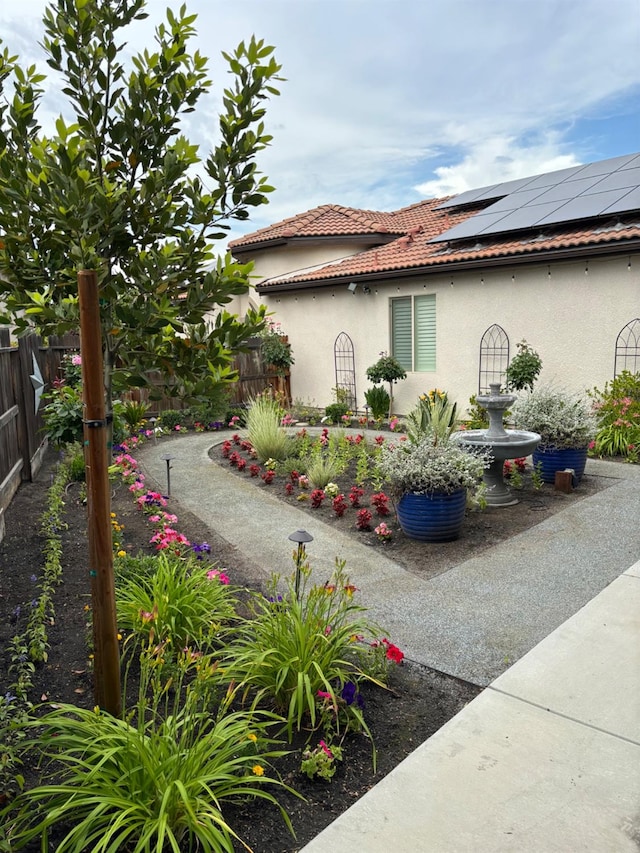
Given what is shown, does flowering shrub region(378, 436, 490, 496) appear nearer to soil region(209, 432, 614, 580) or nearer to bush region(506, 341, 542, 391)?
soil region(209, 432, 614, 580)

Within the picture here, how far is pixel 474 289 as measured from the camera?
11.6 meters

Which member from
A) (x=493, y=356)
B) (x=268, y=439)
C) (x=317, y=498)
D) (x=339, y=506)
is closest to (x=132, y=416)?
(x=268, y=439)

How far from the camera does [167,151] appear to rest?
254 centimetres

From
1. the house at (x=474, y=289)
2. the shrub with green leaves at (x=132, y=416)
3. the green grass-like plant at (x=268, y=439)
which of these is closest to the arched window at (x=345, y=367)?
the house at (x=474, y=289)

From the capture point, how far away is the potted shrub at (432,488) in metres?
5.51

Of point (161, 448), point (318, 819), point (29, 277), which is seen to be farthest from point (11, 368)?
point (318, 819)

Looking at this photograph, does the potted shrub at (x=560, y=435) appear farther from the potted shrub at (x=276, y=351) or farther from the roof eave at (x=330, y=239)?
the roof eave at (x=330, y=239)

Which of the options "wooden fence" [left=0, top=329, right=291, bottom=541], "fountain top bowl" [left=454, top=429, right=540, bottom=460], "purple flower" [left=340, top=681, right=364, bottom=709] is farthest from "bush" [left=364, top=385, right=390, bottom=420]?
"purple flower" [left=340, top=681, right=364, bottom=709]

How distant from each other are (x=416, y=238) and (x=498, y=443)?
9.51 metres

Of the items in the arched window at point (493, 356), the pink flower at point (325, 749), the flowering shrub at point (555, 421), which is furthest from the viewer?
the arched window at point (493, 356)

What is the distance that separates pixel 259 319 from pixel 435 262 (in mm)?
9832

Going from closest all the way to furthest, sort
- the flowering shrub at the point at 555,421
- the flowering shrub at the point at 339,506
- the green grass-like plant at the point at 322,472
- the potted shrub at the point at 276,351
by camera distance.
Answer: the flowering shrub at the point at 339,506
the flowering shrub at the point at 555,421
the green grass-like plant at the point at 322,472
the potted shrub at the point at 276,351

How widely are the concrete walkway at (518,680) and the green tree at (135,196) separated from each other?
6.16 feet

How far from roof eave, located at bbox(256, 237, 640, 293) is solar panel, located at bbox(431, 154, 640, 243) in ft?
3.09
